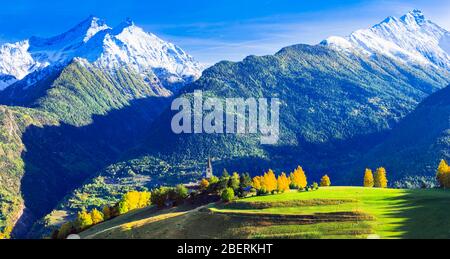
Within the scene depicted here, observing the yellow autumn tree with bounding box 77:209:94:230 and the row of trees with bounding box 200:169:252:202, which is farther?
the yellow autumn tree with bounding box 77:209:94:230

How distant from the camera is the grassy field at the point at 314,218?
10362 cm

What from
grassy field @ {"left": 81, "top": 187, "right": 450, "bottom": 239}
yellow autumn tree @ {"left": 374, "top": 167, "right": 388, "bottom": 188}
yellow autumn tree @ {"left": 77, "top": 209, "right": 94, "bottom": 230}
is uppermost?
yellow autumn tree @ {"left": 374, "top": 167, "right": 388, "bottom": 188}

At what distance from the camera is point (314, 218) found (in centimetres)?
11519

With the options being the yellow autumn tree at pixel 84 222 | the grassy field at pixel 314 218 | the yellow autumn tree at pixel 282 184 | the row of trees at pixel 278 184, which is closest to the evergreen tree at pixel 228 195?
the grassy field at pixel 314 218

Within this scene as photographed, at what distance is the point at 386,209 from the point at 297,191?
38434 millimetres

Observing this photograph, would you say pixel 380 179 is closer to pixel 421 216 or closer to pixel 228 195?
pixel 228 195

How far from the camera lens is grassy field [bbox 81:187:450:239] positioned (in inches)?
4080

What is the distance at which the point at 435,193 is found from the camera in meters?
138

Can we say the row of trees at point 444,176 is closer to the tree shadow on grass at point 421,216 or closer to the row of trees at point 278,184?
the tree shadow on grass at point 421,216

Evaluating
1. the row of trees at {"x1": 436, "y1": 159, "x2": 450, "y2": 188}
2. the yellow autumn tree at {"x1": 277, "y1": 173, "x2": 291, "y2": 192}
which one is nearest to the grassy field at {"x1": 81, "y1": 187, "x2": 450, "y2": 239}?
the yellow autumn tree at {"x1": 277, "y1": 173, "x2": 291, "y2": 192}

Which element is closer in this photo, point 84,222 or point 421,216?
point 421,216

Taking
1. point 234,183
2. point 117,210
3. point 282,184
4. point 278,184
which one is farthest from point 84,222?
point 282,184

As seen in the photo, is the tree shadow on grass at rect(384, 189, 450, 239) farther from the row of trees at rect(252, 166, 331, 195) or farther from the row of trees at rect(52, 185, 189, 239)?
the row of trees at rect(52, 185, 189, 239)
